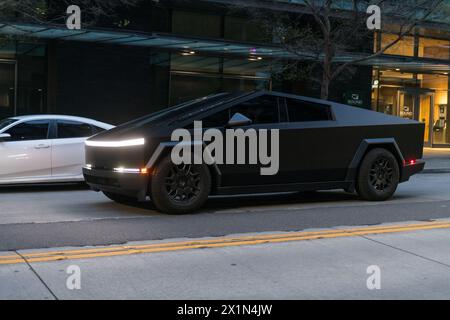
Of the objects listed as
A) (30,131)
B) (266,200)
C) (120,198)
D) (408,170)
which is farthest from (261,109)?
(30,131)

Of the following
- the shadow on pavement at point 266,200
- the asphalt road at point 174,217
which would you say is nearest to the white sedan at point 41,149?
the asphalt road at point 174,217

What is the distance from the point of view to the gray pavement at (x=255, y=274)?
4883 millimetres

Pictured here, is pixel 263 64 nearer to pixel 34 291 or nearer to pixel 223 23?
pixel 223 23

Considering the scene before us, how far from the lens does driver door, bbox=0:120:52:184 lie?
34.9 feet

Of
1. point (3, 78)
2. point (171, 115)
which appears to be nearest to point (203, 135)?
point (171, 115)

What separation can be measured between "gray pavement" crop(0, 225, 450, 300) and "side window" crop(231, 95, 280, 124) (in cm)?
257

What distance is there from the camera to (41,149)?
35.7ft

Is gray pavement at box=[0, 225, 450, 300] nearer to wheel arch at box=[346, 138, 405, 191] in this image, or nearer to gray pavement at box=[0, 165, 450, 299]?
gray pavement at box=[0, 165, 450, 299]

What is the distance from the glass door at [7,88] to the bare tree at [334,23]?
7440 mm

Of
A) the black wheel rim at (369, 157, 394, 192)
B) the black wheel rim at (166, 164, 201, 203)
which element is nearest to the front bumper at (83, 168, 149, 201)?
the black wheel rim at (166, 164, 201, 203)

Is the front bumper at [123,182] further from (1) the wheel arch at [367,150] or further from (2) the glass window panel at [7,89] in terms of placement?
(2) the glass window panel at [7,89]

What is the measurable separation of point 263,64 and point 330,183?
13789mm

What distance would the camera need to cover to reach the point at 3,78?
18516mm

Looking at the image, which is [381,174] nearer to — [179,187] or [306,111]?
[306,111]
